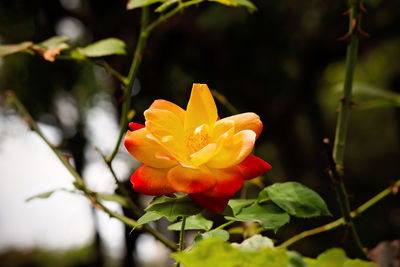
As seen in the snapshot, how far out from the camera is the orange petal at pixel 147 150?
0.88 feet

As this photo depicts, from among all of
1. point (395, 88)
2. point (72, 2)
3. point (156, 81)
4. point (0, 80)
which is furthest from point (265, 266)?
point (0, 80)

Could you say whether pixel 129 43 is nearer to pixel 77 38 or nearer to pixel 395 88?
pixel 77 38

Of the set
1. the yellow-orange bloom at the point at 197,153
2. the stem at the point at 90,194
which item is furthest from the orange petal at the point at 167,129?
the stem at the point at 90,194

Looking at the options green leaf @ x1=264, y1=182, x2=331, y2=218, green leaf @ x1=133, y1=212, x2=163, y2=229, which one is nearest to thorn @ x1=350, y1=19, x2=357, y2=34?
green leaf @ x1=264, y1=182, x2=331, y2=218

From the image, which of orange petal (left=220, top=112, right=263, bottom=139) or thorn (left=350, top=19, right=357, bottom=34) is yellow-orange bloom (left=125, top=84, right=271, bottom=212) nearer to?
orange petal (left=220, top=112, right=263, bottom=139)

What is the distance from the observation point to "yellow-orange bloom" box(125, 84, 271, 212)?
0.82 ft

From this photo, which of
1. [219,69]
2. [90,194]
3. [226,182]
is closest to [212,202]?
[226,182]

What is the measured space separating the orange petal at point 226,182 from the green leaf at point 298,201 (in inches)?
3.1

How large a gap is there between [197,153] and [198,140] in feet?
0.14

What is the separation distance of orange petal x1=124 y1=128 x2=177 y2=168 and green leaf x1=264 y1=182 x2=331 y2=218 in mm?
110

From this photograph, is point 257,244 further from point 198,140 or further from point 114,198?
point 114,198

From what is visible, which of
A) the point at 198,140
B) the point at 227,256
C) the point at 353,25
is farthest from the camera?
the point at 353,25

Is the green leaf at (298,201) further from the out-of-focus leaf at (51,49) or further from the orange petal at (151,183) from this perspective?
the out-of-focus leaf at (51,49)

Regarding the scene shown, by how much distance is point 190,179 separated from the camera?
250 mm
